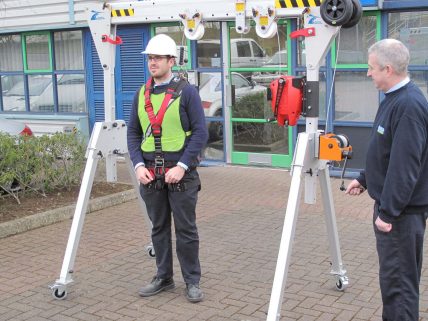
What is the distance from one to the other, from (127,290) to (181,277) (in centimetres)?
52

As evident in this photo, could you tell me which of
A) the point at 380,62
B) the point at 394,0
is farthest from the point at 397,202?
the point at 394,0

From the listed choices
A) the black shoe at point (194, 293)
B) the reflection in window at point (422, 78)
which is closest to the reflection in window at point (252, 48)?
the reflection in window at point (422, 78)

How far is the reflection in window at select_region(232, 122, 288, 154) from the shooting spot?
9.66m

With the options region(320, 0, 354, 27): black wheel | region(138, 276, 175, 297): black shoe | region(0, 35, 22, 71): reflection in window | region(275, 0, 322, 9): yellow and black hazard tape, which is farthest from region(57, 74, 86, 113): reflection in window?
region(320, 0, 354, 27): black wheel

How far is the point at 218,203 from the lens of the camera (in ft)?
26.4

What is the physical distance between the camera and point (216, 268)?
5.60 m

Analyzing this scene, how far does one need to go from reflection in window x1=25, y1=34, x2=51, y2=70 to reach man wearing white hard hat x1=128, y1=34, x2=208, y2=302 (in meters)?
8.00

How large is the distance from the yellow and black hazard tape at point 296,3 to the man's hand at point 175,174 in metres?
1.41

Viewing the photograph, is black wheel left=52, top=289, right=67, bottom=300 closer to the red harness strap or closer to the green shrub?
the red harness strap

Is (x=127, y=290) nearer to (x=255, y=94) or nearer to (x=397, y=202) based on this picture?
(x=397, y=202)

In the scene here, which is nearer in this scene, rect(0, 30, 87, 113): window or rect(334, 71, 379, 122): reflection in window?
rect(334, 71, 379, 122): reflection in window

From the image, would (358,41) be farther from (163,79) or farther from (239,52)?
(163,79)

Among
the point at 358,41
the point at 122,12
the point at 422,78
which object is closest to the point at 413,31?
the point at 422,78

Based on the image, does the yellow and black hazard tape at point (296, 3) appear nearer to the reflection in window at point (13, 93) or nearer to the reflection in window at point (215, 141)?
the reflection in window at point (215, 141)
